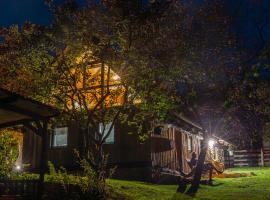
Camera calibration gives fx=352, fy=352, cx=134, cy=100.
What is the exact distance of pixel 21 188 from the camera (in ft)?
37.2

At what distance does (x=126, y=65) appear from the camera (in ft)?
49.0

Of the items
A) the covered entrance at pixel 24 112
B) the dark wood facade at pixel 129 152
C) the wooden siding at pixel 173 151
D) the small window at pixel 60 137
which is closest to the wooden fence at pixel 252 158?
the wooden siding at pixel 173 151

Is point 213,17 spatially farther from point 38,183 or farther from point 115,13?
point 38,183

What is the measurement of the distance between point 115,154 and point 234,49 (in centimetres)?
925

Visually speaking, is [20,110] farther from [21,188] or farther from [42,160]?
[21,188]

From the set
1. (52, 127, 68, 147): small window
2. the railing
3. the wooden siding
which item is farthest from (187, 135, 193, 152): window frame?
the railing

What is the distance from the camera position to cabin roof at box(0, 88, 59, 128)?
32.7 feet

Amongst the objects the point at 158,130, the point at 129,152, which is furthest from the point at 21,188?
the point at 158,130

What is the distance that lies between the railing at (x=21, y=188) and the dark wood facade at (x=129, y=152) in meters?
9.67

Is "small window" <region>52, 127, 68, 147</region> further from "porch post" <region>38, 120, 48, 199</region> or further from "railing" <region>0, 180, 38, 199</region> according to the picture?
"railing" <region>0, 180, 38, 199</region>

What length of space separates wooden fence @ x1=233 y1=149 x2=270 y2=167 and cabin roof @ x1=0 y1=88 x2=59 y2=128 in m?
32.2

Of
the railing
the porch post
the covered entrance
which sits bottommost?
the railing

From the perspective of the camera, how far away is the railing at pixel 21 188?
11.3 m

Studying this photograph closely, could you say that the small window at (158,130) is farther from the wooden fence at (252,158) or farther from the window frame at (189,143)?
the wooden fence at (252,158)
